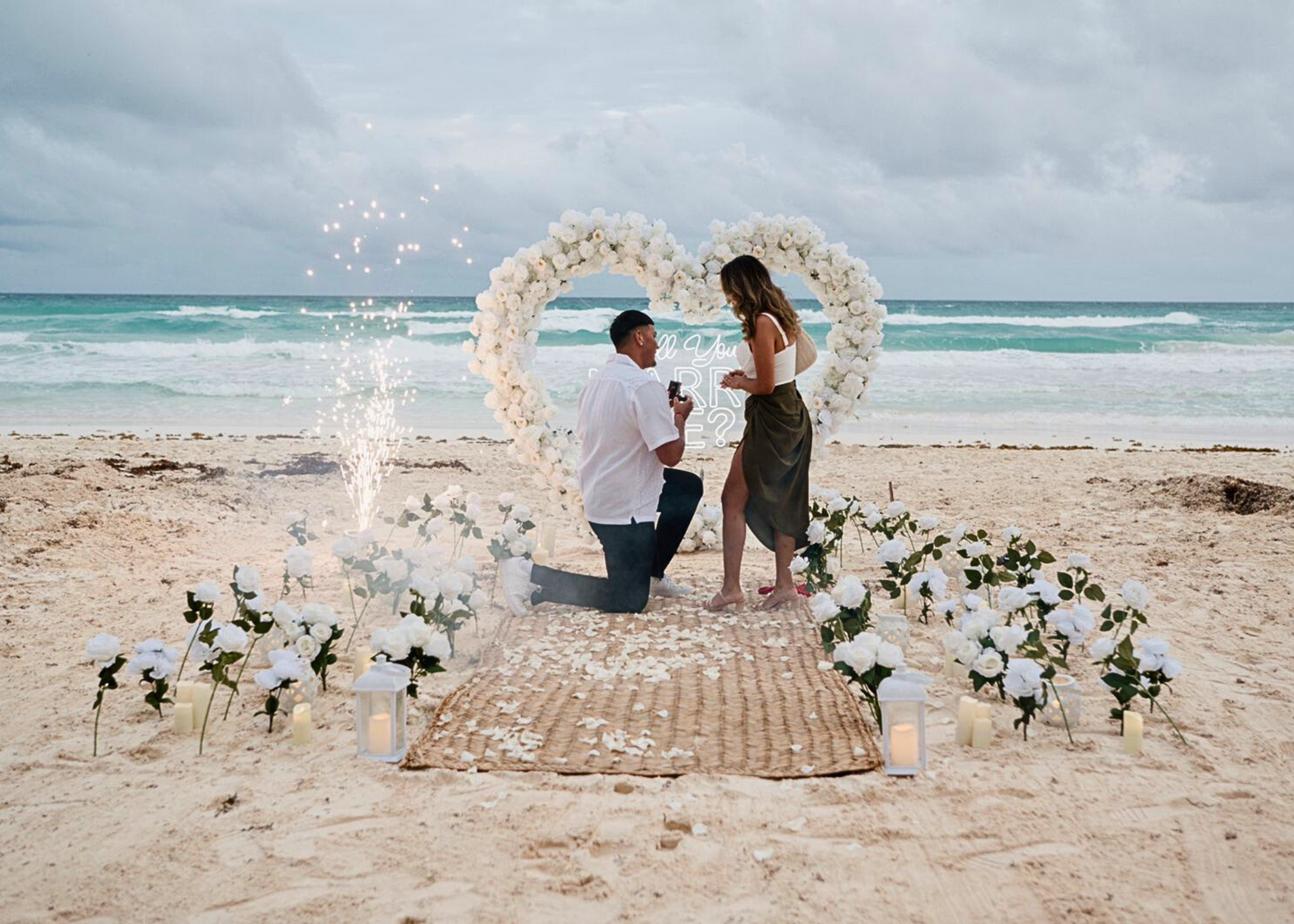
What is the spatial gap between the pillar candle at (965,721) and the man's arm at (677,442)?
1.91 meters

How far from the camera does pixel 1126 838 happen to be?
286 centimetres

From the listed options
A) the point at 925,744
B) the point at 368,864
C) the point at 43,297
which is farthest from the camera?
the point at 43,297

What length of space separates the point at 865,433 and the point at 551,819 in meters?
11.8

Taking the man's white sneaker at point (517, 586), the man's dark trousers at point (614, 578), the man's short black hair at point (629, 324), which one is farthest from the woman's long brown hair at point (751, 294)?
the man's white sneaker at point (517, 586)

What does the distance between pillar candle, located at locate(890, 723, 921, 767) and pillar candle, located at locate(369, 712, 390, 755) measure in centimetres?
179

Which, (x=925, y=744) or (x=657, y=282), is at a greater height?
(x=657, y=282)

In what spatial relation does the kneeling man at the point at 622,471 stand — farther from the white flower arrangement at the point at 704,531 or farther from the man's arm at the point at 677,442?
the white flower arrangement at the point at 704,531

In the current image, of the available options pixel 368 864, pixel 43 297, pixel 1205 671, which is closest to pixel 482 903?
pixel 368 864

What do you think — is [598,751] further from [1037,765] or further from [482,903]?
[1037,765]

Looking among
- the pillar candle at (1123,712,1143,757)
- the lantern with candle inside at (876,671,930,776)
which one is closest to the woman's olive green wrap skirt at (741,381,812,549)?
the lantern with candle inside at (876,671,930,776)

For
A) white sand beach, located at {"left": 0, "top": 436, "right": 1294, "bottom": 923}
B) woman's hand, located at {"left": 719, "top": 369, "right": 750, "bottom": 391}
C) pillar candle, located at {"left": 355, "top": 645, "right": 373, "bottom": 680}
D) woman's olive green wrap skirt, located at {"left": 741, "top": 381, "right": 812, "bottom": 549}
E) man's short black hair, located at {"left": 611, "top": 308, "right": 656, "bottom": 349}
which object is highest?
man's short black hair, located at {"left": 611, "top": 308, "right": 656, "bottom": 349}

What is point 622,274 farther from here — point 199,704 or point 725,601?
point 199,704

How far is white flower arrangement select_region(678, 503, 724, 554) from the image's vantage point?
695 centimetres

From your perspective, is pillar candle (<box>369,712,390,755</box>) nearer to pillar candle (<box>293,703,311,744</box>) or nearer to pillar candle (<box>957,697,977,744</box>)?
pillar candle (<box>293,703,311,744</box>)
